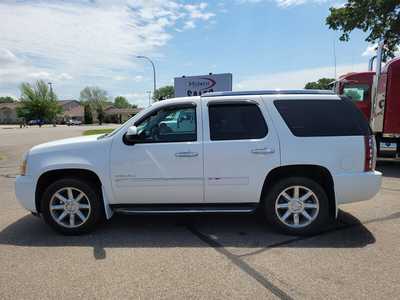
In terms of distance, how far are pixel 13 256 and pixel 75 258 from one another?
2.50 feet

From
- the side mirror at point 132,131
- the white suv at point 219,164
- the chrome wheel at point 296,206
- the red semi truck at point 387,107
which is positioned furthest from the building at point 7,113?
the chrome wheel at point 296,206

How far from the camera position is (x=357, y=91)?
11.7 m

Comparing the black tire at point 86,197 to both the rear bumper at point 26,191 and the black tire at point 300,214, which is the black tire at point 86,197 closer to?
the rear bumper at point 26,191

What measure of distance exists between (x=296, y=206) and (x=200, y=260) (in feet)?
5.19

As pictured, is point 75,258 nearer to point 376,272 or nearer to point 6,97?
point 376,272

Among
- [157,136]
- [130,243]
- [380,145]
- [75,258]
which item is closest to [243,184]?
[157,136]

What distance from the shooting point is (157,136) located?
4.57 metres

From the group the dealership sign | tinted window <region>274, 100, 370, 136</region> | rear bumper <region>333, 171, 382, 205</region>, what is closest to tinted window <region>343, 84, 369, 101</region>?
the dealership sign

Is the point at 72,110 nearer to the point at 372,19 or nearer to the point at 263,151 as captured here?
the point at 372,19

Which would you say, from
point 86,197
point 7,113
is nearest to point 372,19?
point 86,197

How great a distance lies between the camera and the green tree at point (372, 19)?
17578 millimetres

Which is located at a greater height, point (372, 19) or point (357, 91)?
point (372, 19)

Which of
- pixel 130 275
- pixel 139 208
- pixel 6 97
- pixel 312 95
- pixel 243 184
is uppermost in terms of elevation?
pixel 6 97

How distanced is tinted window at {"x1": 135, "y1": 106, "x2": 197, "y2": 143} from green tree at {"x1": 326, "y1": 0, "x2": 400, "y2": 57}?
16732 mm
